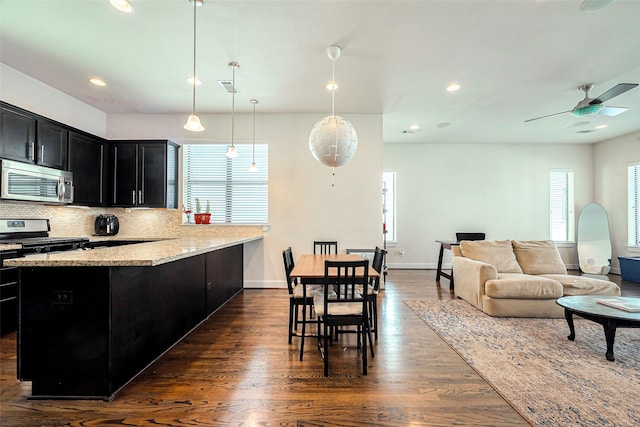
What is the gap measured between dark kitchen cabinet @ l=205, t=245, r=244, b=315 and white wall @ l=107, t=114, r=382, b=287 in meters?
0.39

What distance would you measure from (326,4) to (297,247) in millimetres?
3603

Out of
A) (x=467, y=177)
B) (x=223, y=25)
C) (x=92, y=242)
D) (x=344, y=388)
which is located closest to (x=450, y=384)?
(x=344, y=388)

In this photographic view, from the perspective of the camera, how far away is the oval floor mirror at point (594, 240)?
6387mm

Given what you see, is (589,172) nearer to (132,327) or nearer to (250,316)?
(250,316)

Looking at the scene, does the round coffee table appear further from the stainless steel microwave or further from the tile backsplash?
the stainless steel microwave

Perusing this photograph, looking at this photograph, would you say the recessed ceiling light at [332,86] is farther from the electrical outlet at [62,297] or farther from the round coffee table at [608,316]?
the round coffee table at [608,316]

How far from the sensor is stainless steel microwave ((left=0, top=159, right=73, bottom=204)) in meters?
3.17

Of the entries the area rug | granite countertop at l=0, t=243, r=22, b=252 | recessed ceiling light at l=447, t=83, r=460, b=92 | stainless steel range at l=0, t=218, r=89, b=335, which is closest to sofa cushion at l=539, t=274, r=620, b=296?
the area rug

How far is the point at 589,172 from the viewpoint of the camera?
7.04 m

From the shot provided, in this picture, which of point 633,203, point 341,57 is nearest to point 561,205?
point 633,203

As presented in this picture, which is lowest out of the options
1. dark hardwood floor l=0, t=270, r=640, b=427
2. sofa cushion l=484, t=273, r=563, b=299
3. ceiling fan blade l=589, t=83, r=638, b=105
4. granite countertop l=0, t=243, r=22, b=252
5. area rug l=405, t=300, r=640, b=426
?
dark hardwood floor l=0, t=270, r=640, b=427

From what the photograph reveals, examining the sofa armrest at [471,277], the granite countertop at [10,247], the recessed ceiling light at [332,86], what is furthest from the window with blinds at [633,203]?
the granite countertop at [10,247]

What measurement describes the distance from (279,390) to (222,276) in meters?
2.24

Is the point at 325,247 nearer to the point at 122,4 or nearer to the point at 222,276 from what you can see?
the point at 222,276
